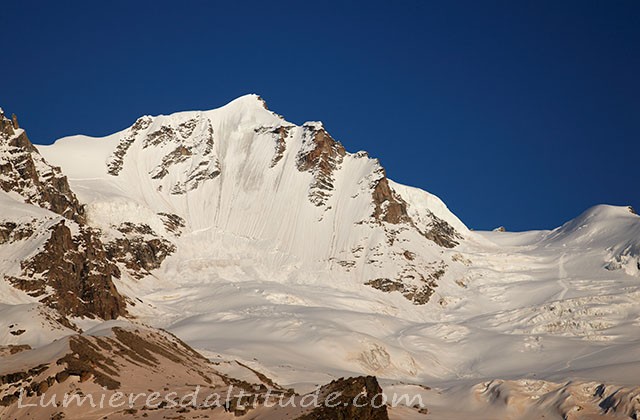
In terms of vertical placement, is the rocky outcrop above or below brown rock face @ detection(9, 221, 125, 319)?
above

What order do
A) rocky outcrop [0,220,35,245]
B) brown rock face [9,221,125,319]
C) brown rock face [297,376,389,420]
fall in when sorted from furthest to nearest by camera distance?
rocky outcrop [0,220,35,245], brown rock face [9,221,125,319], brown rock face [297,376,389,420]

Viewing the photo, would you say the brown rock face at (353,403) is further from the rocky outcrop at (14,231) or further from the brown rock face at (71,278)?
the rocky outcrop at (14,231)

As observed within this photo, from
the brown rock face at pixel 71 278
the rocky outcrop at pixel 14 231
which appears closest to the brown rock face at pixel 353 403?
the brown rock face at pixel 71 278

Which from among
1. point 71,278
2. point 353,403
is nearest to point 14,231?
point 71,278

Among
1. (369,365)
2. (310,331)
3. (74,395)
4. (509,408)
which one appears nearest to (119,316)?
(310,331)

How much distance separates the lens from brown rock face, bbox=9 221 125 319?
533ft

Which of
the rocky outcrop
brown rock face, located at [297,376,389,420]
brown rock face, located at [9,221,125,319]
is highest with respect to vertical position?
the rocky outcrop

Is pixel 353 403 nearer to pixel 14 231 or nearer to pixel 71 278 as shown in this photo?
pixel 71 278

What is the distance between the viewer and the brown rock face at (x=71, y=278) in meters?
162

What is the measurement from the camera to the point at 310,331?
6708 inches

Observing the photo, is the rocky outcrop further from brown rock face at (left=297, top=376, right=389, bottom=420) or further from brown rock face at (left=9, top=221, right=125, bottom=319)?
brown rock face at (left=297, top=376, right=389, bottom=420)

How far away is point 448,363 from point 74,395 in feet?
409

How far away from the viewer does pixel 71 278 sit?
563 ft

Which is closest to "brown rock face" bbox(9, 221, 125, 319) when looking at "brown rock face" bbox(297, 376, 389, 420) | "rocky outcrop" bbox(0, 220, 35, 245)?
"rocky outcrop" bbox(0, 220, 35, 245)
